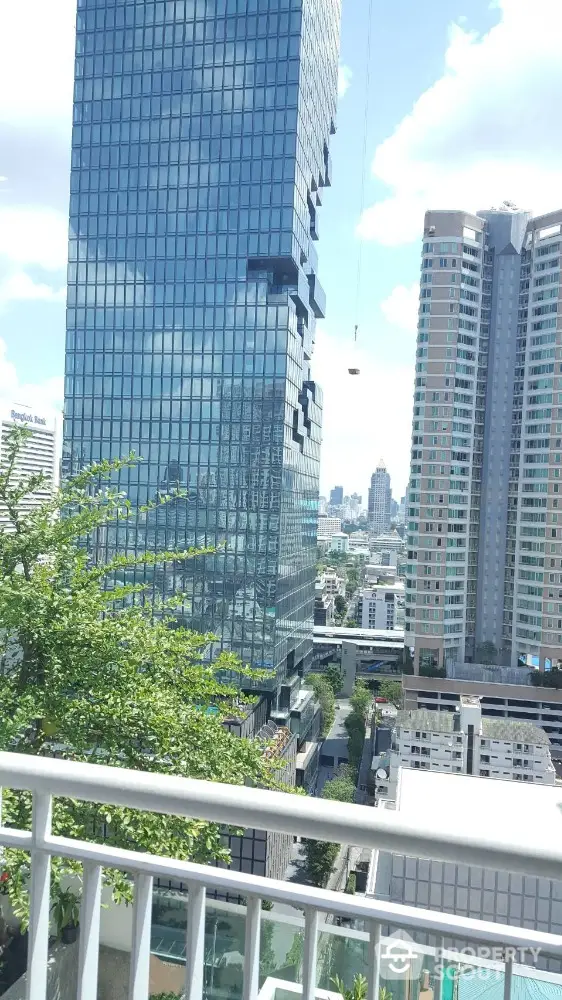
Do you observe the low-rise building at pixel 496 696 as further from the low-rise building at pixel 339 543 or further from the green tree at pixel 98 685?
the low-rise building at pixel 339 543

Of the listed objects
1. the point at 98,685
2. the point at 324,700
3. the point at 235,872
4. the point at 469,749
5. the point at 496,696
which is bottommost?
the point at 324,700

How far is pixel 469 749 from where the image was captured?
23.6m

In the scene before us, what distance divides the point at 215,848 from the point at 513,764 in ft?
70.1

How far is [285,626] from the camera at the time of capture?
29219 mm

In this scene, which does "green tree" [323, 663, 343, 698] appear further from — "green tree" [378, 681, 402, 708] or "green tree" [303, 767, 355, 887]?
"green tree" [303, 767, 355, 887]

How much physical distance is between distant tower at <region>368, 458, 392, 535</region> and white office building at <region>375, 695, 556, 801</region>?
128m

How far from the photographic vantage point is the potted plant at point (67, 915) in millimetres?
1302

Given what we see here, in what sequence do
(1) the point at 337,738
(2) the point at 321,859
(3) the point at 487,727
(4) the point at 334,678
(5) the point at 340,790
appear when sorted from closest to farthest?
1. (2) the point at 321,859
2. (5) the point at 340,790
3. (3) the point at 487,727
4. (1) the point at 337,738
5. (4) the point at 334,678

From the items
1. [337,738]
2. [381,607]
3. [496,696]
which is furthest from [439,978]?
[381,607]

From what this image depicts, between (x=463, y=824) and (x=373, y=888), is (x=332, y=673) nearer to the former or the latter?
(x=373, y=888)

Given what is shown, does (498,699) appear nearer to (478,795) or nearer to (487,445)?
(487,445)

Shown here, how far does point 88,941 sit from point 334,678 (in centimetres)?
4128

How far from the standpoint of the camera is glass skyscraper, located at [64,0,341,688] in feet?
92.1

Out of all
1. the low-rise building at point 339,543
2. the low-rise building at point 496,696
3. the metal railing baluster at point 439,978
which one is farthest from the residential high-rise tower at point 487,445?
the low-rise building at point 339,543
